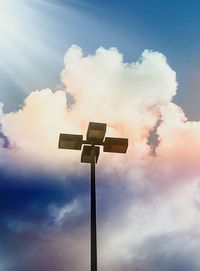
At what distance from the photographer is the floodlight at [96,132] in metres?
14.9

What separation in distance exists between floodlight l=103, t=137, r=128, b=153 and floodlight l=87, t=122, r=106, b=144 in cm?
21

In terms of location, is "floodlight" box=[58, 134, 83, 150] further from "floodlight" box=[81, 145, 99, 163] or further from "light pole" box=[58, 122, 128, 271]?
"floodlight" box=[81, 145, 99, 163]

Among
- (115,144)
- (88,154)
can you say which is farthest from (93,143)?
(115,144)

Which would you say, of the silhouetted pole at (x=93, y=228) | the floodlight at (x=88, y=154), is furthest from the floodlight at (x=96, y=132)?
the silhouetted pole at (x=93, y=228)

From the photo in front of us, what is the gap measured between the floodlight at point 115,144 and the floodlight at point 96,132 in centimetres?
21

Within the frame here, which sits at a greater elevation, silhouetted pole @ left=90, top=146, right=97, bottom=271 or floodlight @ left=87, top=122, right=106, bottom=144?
floodlight @ left=87, top=122, right=106, bottom=144

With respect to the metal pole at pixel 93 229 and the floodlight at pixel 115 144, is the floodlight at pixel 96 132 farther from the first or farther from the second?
the metal pole at pixel 93 229

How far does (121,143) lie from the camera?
15555 mm

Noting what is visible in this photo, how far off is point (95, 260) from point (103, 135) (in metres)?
3.69

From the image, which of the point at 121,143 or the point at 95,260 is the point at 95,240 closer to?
the point at 95,260

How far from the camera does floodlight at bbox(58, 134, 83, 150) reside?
1512 centimetres

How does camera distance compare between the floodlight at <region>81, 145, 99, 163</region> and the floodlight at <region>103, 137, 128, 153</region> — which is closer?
the floodlight at <region>81, 145, 99, 163</region>

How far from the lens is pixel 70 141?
15.2m

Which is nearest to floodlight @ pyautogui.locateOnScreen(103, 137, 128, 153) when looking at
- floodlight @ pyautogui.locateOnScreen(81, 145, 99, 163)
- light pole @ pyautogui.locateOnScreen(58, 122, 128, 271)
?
light pole @ pyautogui.locateOnScreen(58, 122, 128, 271)
